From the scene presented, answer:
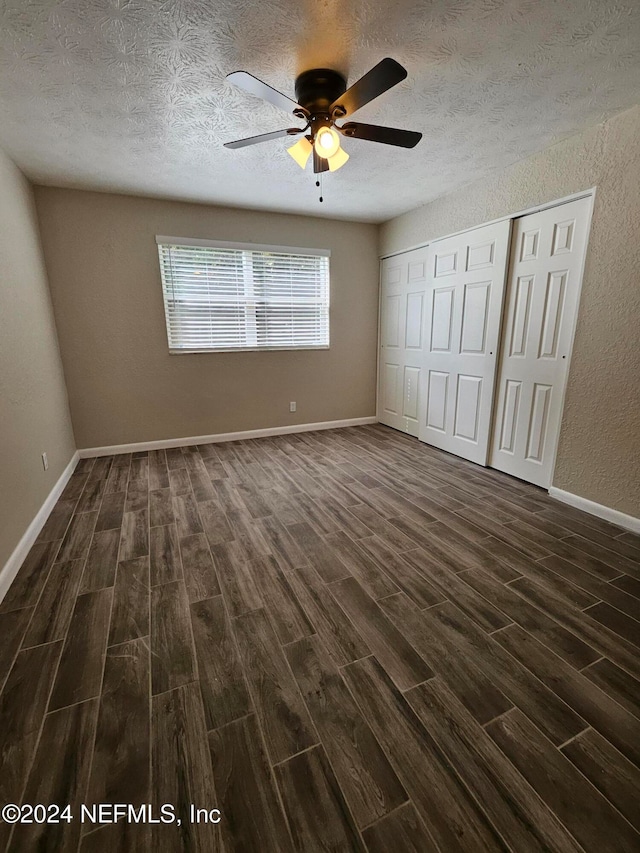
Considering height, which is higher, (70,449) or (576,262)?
(576,262)

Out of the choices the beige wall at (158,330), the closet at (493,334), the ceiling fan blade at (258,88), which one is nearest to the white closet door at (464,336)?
the closet at (493,334)

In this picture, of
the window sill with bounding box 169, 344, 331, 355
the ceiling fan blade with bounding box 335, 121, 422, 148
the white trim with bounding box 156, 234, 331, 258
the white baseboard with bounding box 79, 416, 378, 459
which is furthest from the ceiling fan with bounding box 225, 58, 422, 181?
the white baseboard with bounding box 79, 416, 378, 459

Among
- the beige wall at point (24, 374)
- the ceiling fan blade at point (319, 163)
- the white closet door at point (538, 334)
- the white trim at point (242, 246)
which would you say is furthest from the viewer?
the white trim at point (242, 246)

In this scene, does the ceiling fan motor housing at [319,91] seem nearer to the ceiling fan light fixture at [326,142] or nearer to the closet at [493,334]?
the ceiling fan light fixture at [326,142]

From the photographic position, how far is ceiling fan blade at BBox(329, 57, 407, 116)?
141 centimetres

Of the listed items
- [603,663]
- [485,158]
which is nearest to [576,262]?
[485,158]

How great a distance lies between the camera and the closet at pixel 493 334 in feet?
9.02

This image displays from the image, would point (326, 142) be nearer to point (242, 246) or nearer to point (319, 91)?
point (319, 91)

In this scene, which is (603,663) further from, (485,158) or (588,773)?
(485,158)

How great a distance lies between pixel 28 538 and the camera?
2.24 meters

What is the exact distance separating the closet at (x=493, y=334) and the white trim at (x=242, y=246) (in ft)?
3.22

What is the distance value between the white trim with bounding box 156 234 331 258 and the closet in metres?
0.98

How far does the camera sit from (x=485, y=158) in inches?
110

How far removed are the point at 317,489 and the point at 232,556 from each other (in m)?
1.05
